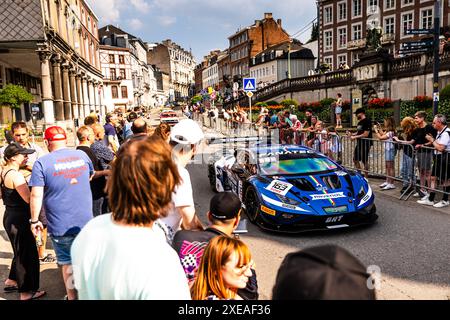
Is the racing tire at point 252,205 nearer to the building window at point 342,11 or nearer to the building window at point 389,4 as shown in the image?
the building window at point 389,4

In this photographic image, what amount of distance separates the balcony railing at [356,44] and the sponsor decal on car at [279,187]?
51.7 m

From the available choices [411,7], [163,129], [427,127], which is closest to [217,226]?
[163,129]

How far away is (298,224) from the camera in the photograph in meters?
6.04

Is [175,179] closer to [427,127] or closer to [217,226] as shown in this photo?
[217,226]

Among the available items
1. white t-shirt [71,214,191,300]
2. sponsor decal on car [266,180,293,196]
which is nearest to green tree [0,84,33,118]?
sponsor decal on car [266,180,293,196]

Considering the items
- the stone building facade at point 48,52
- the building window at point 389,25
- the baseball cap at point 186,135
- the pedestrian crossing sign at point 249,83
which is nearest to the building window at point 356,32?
the building window at point 389,25

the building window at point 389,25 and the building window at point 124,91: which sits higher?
the building window at point 389,25

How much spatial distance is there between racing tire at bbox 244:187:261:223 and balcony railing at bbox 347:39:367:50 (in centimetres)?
5159

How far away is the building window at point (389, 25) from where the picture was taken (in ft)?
162

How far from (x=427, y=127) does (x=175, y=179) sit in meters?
8.02

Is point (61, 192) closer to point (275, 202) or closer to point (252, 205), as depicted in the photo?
point (275, 202)

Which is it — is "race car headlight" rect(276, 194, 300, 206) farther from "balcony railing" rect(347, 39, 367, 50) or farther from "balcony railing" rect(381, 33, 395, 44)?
"balcony railing" rect(347, 39, 367, 50)

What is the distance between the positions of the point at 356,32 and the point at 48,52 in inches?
1723

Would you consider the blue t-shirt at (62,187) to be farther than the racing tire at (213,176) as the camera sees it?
No
